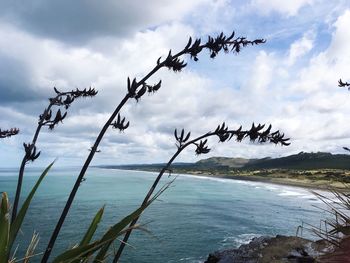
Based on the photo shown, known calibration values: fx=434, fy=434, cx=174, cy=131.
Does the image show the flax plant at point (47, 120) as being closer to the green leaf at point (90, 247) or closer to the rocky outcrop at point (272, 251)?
the green leaf at point (90, 247)

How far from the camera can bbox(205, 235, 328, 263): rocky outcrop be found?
37.7 feet

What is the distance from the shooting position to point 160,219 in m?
46.8

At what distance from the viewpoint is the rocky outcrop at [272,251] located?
11.5 metres

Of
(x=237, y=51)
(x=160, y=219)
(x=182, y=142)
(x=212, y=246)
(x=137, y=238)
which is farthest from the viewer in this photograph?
(x=160, y=219)

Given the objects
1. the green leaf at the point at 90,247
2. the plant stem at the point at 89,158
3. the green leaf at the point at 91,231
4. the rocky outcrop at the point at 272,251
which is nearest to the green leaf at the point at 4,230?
the green leaf at the point at 90,247

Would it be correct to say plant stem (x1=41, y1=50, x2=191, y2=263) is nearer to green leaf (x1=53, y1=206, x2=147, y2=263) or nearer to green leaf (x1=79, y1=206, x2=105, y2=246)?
green leaf (x1=79, y1=206, x2=105, y2=246)

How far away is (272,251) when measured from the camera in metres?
12.7

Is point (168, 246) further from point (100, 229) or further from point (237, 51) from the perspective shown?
point (237, 51)

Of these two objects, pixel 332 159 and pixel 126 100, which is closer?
pixel 126 100

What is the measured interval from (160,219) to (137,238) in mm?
11965

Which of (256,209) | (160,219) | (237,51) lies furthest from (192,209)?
(237,51)

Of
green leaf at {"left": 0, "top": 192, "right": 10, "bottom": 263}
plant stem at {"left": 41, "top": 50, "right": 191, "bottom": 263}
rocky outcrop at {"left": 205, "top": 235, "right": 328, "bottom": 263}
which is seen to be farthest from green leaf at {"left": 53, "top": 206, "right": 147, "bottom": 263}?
rocky outcrop at {"left": 205, "top": 235, "right": 328, "bottom": 263}

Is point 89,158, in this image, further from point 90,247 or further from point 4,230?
point 4,230

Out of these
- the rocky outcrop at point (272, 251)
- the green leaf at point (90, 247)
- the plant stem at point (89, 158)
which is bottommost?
the rocky outcrop at point (272, 251)
